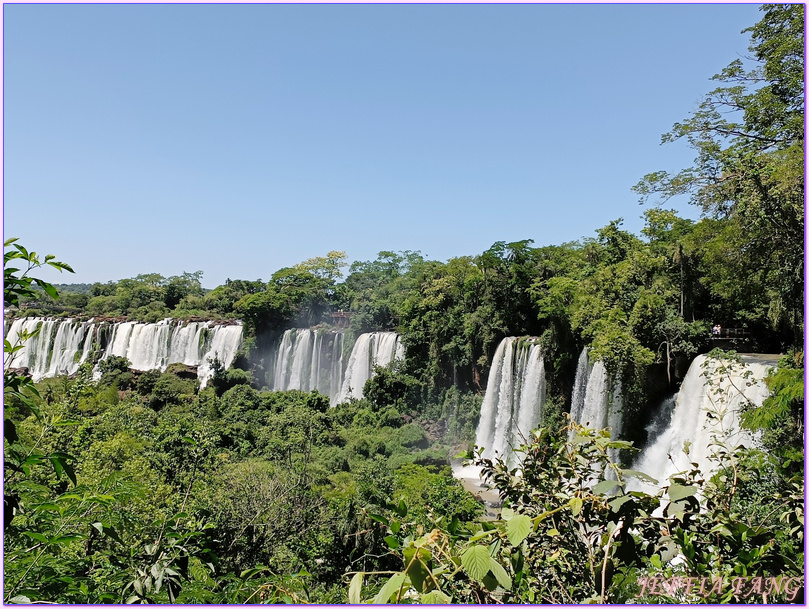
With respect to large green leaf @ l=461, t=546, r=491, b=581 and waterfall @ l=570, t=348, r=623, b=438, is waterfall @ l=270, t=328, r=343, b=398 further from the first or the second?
large green leaf @ l=461, t=546, r=491, b=581

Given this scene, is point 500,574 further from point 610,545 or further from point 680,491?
point 680,491

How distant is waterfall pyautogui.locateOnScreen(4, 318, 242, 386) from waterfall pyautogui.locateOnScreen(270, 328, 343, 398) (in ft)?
8.85

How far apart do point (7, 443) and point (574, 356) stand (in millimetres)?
13127

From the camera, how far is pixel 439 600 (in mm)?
850

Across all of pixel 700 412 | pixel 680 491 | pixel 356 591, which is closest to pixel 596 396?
pixel 700 412

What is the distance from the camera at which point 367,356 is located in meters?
20.7

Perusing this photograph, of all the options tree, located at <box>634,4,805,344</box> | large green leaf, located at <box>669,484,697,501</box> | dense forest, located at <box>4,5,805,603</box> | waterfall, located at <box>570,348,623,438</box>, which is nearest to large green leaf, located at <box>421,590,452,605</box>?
dense forest, located at <box>4,5,805,603</box>

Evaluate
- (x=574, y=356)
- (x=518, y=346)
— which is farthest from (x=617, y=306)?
(x=518, y=346)

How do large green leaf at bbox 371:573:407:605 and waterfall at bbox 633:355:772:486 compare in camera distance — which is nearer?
Result: large green leaf at bbox 371:573:407:605

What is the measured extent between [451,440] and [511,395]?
3578 millimetres

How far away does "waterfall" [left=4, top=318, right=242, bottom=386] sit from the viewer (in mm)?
24734

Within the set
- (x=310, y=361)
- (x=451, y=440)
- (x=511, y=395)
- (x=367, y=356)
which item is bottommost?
(x=451, y=440)

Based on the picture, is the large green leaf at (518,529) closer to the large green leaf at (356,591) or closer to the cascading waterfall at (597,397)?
the large green leaf at (356,591)

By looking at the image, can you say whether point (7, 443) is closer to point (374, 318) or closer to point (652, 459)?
point (652, 459)
